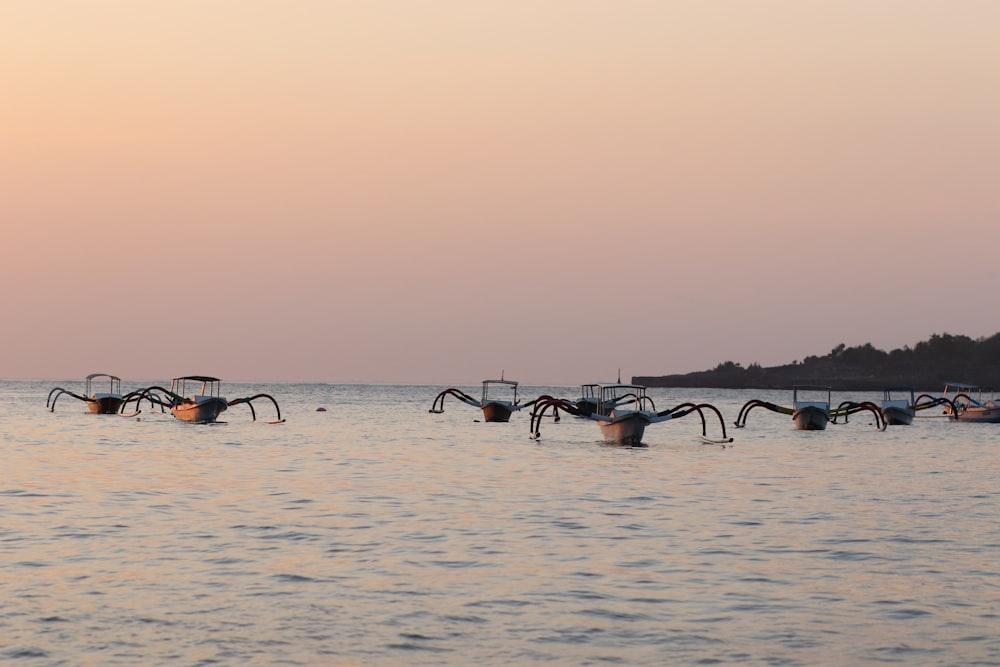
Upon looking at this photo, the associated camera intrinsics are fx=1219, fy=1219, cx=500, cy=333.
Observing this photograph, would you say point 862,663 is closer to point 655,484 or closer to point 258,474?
point 655,484

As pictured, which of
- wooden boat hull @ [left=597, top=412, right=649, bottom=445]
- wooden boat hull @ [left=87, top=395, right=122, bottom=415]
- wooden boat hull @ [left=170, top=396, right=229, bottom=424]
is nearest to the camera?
wooden boat hull @ [left=597, top=412, right=649, bottom=445]

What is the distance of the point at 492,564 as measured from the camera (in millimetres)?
18359

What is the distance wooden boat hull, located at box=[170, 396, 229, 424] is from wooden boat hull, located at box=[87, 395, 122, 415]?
1552 cm

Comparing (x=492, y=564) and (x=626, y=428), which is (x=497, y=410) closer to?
(x=626, y=428)

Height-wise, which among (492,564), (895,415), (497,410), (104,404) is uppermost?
(895,415)

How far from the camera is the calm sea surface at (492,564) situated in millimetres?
12828

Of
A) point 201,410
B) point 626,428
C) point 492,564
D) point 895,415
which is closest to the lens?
point 492,564

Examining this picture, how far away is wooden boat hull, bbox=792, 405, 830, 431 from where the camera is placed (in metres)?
69.6

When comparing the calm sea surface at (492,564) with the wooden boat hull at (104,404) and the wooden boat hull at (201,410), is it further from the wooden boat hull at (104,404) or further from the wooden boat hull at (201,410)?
the wooden boat hull at (104,404)

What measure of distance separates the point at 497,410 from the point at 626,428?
30.2m

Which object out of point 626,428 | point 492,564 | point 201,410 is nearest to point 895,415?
point 626,428

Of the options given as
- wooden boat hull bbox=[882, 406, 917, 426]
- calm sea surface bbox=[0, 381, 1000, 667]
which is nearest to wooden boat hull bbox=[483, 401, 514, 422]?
wooden boat hull bbox=[882, 406, 917, 426]

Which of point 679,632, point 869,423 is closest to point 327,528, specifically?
point 679,632

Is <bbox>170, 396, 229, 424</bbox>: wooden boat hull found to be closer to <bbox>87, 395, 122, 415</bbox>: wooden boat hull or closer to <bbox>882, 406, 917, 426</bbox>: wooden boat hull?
<bbox>87, 395, 122, 415</bbox>: wooden boat hull
